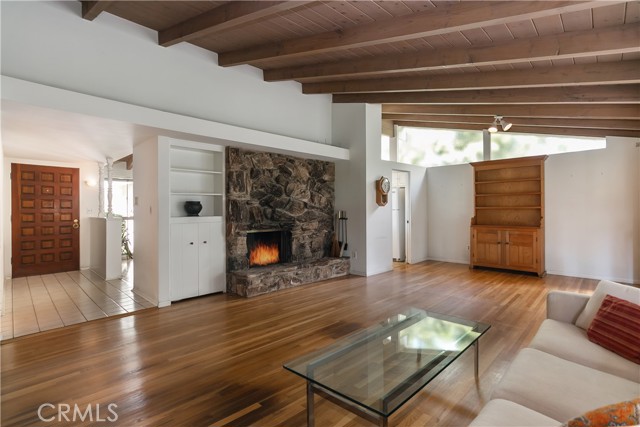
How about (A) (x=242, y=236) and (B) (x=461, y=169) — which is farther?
(B) (x=461, y=169)

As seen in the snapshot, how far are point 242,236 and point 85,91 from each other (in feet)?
9.04

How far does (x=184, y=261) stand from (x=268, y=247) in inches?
63.8

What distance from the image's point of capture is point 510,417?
138cm

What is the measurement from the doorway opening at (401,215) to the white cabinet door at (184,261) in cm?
469

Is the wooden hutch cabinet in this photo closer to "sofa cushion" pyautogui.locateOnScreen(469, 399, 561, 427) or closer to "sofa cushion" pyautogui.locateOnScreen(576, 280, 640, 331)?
"sofa cushion" pyautogui.locateOnScreen(576, 280, 640, 331)

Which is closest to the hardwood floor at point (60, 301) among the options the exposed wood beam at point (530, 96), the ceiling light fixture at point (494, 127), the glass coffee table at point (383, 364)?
the glass coffee table at point (383, 364)

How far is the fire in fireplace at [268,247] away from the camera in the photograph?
5.61 metres

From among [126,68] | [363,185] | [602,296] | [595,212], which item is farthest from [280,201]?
[595,212]

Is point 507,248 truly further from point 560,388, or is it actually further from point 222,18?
point 222,18

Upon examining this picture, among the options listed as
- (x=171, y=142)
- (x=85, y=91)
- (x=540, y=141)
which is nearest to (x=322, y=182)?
(x=171, y=142)

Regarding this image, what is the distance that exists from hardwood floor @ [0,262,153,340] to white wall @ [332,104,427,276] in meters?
3.77

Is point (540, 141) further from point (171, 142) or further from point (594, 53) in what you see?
point (171, 142)

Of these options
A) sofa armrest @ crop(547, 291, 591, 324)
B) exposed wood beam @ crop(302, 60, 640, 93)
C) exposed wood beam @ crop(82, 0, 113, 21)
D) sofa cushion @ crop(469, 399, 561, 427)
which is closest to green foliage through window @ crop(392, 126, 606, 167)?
exposed wood beam @ crop(302, 60, 640, 93)

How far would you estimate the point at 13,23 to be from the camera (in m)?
3.11
